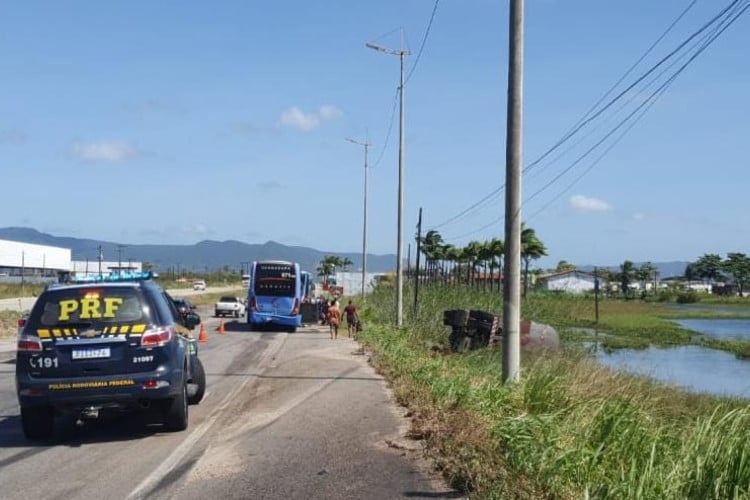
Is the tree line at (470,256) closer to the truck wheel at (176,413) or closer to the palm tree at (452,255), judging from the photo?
the palm tree at (452,255)

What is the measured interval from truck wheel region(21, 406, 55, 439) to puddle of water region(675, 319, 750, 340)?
48.8 m

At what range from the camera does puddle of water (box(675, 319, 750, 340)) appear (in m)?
55.6

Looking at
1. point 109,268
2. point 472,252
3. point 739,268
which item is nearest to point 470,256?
point 472,252

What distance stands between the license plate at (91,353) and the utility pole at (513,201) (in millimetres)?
5501

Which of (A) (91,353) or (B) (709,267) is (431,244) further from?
(B) (709,267)

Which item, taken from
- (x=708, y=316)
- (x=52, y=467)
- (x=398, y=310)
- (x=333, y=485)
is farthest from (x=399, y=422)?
(x=708, y=316)

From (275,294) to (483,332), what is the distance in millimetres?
15417

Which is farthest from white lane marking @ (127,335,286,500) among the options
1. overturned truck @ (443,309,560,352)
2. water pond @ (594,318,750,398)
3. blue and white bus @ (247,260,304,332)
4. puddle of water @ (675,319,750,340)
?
puddle of water @ (675,319,750,340)

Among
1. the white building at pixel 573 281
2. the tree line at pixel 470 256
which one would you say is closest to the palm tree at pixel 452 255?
the tree line at pixel 470 256

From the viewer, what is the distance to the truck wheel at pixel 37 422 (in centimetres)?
994

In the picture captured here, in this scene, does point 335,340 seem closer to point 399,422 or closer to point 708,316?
point 399,422

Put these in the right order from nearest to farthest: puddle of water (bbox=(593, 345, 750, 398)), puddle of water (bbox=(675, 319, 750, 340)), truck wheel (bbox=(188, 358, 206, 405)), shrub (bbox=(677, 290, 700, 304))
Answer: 1. truck wheel (bbox=(188, 358, 206, 405))
2. puddle of water (bbox=(593, 345, 750, 398))
3. puddle of water (bbox=(675, 319, 750, 340))
4. shrub (bbox=(677, 290, 700, 304))

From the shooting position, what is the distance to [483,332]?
26.3m

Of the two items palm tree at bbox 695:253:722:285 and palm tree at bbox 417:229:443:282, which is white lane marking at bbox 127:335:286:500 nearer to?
palm tree at bbox 417:229:443:282
